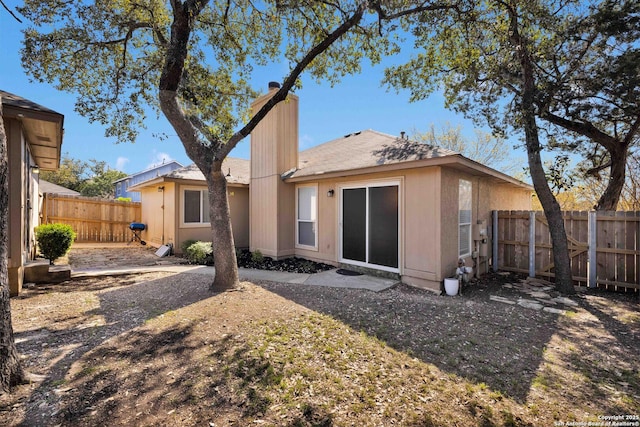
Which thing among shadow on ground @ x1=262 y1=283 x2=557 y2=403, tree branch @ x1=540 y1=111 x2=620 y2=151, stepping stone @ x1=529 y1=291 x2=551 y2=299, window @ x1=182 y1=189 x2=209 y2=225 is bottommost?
stepping stone @ x1=529 y1=291 x2=551 y2=299

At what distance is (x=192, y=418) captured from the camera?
2.21 m

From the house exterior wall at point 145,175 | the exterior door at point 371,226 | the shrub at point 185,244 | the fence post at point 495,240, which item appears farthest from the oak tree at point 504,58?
the house exterior wall at point 145,175

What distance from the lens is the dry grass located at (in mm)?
2324

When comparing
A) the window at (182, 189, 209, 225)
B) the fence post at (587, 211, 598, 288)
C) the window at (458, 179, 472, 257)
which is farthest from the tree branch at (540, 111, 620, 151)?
the window at (182, 189, 209, 225)

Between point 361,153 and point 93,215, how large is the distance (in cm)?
1325

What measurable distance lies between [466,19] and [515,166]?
59.9 ft

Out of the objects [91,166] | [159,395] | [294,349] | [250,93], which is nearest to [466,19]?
[250,93]

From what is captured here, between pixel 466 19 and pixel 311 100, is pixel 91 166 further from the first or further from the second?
pixel 466 19

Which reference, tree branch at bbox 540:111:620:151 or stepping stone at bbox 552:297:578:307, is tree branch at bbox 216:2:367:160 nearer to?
tree branch at bbox 540:111:620:151

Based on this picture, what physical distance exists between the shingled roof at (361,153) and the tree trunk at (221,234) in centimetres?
290

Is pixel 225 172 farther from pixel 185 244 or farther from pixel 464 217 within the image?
pixel 464 217

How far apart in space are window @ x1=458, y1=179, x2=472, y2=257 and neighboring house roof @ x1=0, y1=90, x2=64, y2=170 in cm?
827

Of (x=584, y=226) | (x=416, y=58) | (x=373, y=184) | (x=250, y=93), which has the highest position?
(x=416, y=58)

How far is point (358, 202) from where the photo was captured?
7359 mm
